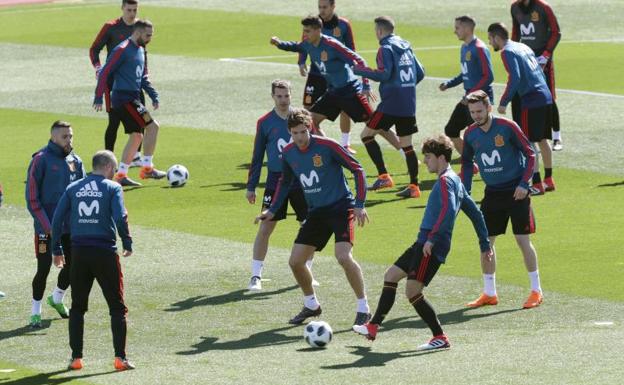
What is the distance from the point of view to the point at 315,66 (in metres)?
24.8

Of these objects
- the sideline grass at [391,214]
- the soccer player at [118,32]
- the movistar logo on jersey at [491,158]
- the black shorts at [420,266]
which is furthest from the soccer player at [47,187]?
the soccer player at [118,32]

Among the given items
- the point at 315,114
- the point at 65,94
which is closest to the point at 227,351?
the point at 315,114

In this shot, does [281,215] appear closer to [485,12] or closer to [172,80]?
[172,80]

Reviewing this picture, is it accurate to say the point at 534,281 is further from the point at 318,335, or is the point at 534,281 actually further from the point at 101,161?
the point at 101,161

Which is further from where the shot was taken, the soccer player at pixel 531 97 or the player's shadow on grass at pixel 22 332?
Answer: the soccer player at pixel 531 97

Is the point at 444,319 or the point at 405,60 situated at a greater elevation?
the point at 405,60

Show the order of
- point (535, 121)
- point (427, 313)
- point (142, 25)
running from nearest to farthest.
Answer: point (427, 313) < point (535, 121) < point (142, 25)

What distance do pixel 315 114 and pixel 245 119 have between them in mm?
6524

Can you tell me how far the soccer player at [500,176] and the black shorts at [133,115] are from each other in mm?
8307

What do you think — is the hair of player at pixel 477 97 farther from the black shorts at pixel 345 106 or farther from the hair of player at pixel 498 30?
the black shorts at pixel 345 106

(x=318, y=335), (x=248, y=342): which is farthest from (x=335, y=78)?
(x=318, y=335)

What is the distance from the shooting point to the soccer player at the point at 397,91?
21844 millimetres

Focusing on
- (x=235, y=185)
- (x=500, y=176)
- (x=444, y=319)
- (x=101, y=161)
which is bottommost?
(x=235, y=185)

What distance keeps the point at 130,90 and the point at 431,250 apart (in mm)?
10220
